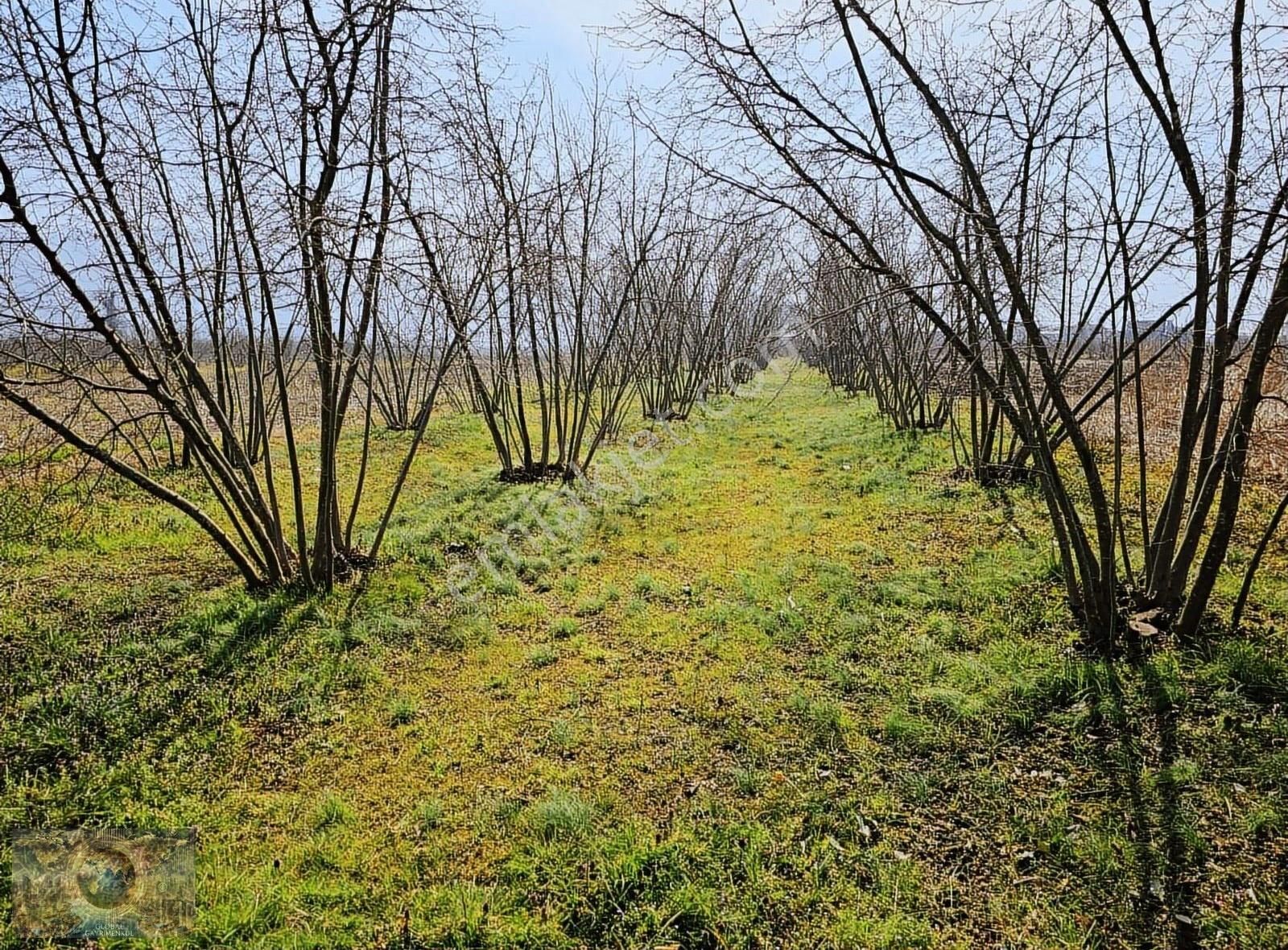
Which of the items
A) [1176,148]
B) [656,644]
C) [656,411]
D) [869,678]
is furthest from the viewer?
[656,411]

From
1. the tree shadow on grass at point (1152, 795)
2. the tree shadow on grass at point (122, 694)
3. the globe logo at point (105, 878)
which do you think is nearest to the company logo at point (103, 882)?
the globe logo at point (105, 878)

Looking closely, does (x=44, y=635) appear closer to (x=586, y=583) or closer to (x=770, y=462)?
(x=586, y=583)

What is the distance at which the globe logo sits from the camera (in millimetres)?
2176

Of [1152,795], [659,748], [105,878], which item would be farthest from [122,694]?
[1152,795]

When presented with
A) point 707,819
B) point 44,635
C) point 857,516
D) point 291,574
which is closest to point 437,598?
point 291,574

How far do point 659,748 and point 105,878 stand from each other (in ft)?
6.79

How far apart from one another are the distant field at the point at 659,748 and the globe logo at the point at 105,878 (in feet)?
0.58

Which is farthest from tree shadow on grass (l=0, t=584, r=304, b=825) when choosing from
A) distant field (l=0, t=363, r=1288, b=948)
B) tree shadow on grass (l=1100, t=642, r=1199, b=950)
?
tree shadow on grass (l=1100, t=642, r=1199, b=950)

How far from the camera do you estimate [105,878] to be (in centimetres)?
226

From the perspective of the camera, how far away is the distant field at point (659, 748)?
2.10m

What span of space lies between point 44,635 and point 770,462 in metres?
7.46

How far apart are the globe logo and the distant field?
0.18 meters

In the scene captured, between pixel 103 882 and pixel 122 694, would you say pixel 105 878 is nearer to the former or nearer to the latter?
pixel 103 882

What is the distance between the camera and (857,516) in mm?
6156
